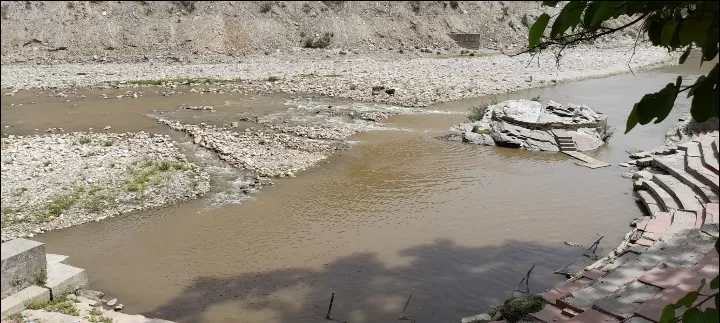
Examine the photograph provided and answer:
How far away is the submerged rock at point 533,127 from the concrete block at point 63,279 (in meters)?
11.9

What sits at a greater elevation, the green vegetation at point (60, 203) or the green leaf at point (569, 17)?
the green leaf at point (569, 17)

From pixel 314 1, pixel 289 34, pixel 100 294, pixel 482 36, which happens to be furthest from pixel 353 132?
pixel 482 36

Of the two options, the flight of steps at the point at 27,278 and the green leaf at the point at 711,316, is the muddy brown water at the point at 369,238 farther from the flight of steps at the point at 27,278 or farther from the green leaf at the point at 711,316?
the green leaf at the point at 711,316

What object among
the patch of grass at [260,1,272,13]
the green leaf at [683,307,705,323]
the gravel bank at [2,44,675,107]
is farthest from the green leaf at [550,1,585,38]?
the patch of grass at [260,1,272,13]

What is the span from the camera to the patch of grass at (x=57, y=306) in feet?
21.9

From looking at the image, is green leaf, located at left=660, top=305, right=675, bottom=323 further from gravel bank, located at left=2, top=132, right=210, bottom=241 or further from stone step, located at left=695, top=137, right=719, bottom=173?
stone step, located at left=695, top=137, right=719, bottom=173

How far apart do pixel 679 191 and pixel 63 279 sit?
35.0ft

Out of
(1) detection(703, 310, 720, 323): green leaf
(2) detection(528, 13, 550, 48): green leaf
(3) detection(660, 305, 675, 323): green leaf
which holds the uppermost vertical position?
(2) detection(528, 13, 550, 48): green leaf

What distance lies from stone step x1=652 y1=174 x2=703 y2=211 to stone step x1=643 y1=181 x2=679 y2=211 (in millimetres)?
75

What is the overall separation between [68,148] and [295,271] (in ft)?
27.7

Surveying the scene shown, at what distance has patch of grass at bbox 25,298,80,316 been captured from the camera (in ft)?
21.9

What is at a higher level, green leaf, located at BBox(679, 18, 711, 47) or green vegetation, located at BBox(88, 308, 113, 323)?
→ green leaf, located at BBox(679, 18, 711, 47)

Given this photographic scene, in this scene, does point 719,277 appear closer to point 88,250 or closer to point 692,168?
point 88,250

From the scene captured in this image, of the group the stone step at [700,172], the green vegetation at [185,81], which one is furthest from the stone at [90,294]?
the green vegetation at [185,81]
